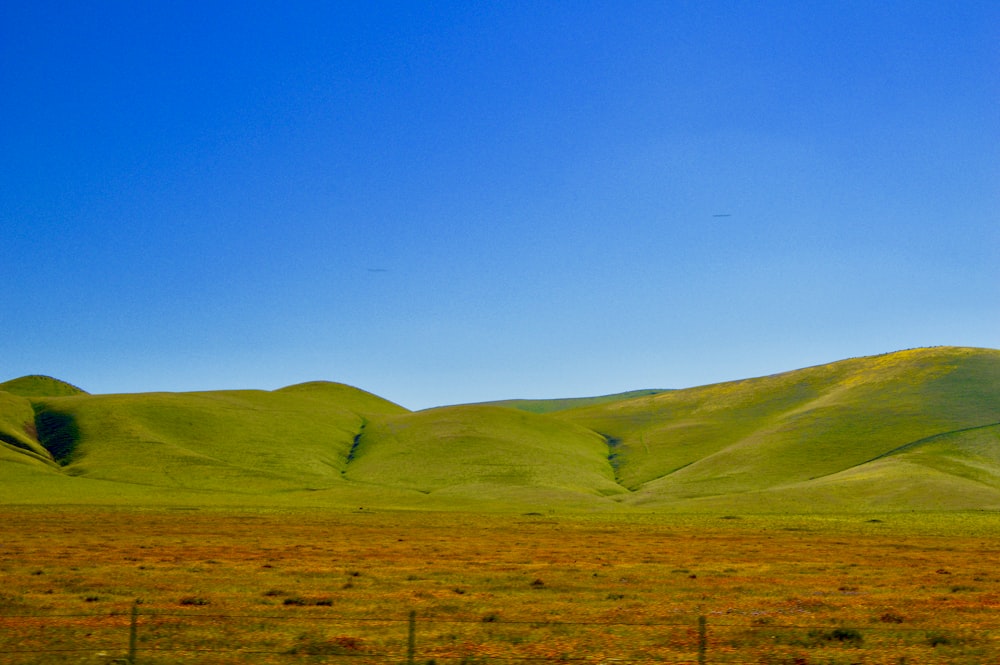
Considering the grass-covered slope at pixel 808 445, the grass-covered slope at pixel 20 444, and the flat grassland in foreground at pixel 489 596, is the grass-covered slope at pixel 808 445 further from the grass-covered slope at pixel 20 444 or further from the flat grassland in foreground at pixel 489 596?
the grass-covered slope at pixel 20 444

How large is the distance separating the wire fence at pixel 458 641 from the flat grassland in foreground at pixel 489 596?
0.37ft

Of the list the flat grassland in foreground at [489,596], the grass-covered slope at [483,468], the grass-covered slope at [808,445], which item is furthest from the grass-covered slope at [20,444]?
the grass-covered slope at [808,445]

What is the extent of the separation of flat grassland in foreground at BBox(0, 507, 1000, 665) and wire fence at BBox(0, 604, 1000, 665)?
0.37 feet

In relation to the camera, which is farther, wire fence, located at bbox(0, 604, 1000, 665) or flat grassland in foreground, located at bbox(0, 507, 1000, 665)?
flat grassland in foreground, located at bbox(0, 507, 1000, 665)

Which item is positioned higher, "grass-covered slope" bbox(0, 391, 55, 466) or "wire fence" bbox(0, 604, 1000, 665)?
"grass-covered slope" bbox(0, 391, 55, 466)

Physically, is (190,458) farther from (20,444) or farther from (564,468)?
(564,468)

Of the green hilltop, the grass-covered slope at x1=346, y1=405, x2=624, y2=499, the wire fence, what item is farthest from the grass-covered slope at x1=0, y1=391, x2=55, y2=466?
the wire fence

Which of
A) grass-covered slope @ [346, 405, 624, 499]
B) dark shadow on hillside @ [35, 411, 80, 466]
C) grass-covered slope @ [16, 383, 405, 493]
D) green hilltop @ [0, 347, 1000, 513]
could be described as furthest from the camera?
dark shadow on hillside @ [35, 411, 80, 466]

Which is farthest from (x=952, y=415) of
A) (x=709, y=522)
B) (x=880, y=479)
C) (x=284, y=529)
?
(x=284, y=529)

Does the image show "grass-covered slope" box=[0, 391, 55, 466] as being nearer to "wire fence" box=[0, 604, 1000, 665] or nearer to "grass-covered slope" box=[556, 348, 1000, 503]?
"grass-covered slope" box=[556, 348, 1000, 503]

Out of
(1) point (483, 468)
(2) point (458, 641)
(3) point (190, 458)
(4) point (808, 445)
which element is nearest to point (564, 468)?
(1) point (483, 468)

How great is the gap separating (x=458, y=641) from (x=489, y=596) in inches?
478

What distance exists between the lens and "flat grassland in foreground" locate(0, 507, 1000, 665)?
24.8 meters

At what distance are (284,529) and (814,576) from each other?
52544mm
